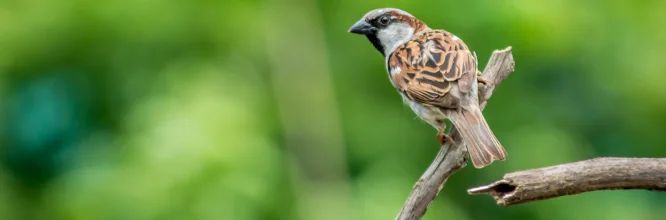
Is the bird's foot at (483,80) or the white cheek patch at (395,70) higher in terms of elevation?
the bird's foot at (483,80)

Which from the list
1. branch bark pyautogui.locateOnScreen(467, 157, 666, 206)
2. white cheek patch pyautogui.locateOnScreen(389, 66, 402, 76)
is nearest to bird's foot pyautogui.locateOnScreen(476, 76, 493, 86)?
white cheek patch pyautogui.locateOnScreen(389, 66, 402, 76)

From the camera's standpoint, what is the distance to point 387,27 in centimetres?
400

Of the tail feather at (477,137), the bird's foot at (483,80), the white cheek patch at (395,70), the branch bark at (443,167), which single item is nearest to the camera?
the branch bark at (443,167)

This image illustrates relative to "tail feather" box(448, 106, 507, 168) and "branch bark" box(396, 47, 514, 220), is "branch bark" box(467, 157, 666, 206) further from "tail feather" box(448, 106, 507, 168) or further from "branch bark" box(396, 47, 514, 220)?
"tail feather" box(448, 106, 507, 168)

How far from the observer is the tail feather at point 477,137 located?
302 cm

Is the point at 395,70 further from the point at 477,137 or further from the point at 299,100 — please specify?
the point at 299,100

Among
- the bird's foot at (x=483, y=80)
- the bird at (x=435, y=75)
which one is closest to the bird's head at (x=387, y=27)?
the bird at (x=435, y=75)

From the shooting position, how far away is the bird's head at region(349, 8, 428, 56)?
12.9 feet

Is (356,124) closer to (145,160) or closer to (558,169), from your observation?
(145,160)

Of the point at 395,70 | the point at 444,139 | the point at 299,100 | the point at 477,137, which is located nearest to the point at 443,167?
the point at 477,137

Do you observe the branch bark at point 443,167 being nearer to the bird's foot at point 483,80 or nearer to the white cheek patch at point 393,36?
the bird's foot at point 483,80

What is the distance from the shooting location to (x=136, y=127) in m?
4.61

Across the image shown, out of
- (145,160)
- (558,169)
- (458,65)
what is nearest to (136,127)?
(145,160)

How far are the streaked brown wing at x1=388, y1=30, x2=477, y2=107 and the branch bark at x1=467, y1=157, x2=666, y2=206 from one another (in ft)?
3.08
